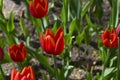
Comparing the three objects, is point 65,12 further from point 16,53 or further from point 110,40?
point 16,53

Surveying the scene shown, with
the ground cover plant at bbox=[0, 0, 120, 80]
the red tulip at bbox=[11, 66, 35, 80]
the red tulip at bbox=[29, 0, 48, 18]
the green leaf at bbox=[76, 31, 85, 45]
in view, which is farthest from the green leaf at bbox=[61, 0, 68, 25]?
the red tulip at bbox=[11, 66, 35, 80]

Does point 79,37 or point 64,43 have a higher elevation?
point 64,43

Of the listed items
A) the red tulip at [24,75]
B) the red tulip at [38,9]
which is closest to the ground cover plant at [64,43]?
the red tulip at [38,9]

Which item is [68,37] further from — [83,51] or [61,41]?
[61,41]

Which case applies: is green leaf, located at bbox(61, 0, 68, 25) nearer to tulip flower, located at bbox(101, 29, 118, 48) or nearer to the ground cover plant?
the ground cover plant

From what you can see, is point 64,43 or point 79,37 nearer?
point 64,43

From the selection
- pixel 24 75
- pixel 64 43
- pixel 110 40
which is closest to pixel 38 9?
pixel 64 43

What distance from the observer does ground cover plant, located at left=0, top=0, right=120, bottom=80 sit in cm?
163

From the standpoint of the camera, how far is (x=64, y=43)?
1.59 m

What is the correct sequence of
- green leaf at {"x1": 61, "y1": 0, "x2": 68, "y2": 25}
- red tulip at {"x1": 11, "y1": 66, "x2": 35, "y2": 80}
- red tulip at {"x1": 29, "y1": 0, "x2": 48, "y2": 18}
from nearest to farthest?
red tulip at {"x1": 11, "y1": 66, "x2": 35, "y2": 80}, red tulip at {"x1": 29, "y1": 0, "x2": 48, "y2": 18}, green leaf at {"x1": 61, "y1": 0, "x2": 68, "y2": 25}

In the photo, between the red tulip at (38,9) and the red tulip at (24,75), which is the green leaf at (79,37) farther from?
the red tulip at (24,75)

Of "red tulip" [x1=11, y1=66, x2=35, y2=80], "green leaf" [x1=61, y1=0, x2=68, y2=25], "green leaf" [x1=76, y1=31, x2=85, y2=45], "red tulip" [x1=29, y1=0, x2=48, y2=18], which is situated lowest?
"green leaf" [x1=76, y1=31, x2=85, y2=45]

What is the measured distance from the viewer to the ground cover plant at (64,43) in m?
1.63

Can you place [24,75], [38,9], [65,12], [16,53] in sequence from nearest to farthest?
[24,75]
[16,53]
[38,9]
[65,12]
